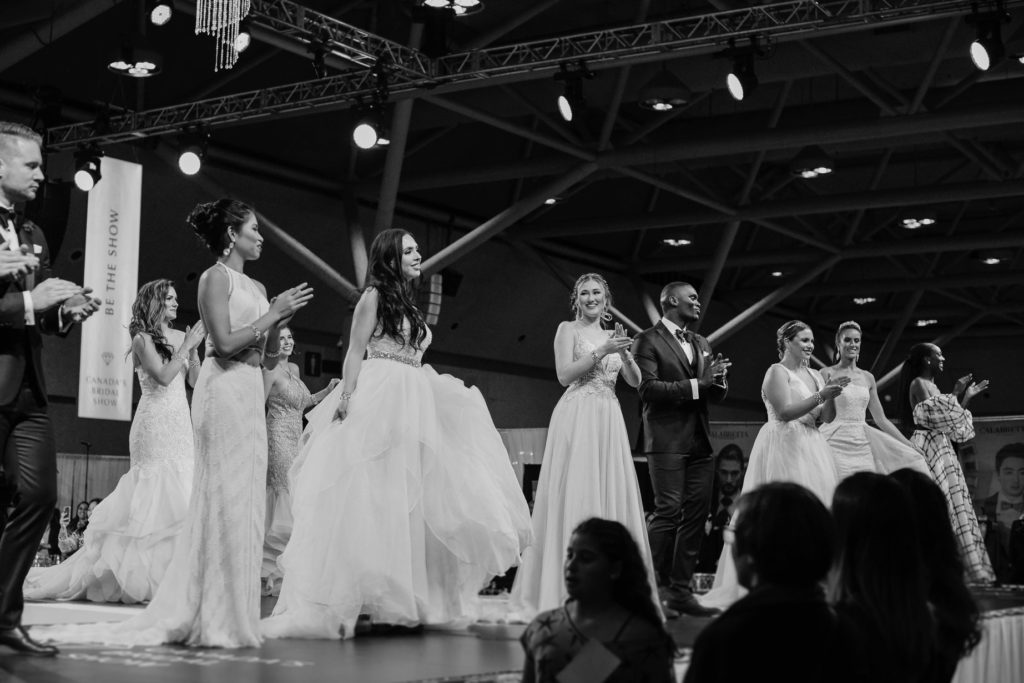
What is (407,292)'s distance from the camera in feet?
18.5

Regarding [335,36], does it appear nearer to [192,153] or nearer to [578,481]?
[192,153]

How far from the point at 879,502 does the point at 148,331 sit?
5.40 metres

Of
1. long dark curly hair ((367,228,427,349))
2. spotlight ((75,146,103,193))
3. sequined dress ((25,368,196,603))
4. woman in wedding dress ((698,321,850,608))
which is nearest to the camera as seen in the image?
long dark curly hair ((367,228,427,349))

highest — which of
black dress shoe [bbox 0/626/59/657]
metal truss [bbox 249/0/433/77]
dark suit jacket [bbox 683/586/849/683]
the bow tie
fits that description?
metal truss [bbox 249/0/433/77]

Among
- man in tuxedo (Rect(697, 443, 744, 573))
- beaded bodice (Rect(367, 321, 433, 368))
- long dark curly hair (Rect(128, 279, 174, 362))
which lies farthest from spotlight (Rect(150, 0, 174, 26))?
man in tuxedo (Rect(697, 443, 744, 573))

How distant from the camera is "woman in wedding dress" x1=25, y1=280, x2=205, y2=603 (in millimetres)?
7270

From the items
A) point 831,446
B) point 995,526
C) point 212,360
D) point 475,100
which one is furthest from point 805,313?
point 212,360

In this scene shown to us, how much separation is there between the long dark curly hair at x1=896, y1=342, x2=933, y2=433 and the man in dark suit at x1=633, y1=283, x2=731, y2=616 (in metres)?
2.88

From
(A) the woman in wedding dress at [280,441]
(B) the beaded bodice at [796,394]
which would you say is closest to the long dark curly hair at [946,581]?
(B) the beaded bodice at [796,394]

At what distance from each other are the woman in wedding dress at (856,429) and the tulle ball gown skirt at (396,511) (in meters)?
3.22

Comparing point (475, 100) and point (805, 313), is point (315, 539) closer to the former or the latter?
point (475, 100)

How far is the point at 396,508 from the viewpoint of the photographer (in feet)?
17.3

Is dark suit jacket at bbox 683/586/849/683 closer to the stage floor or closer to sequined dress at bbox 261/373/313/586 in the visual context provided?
the stage floor

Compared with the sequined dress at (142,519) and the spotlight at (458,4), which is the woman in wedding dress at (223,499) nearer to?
the sequined dress at (142,519)
